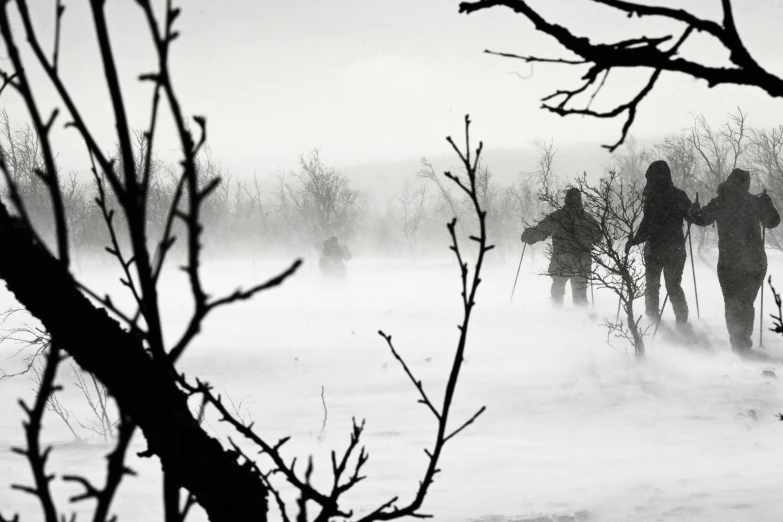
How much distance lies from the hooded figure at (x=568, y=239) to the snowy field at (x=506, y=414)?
2.47 feet

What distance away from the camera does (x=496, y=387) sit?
7547 millimetres

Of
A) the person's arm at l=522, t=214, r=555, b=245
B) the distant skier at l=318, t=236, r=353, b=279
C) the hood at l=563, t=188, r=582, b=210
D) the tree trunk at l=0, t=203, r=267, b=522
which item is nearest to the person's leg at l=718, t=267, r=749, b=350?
the hood at l=563, t=188, r=582, b=210

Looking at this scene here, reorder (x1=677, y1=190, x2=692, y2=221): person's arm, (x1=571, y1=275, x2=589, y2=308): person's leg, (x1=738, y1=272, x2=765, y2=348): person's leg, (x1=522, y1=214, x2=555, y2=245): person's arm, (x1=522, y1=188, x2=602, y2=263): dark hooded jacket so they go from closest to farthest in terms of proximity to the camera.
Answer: (x1=738, y1=272, x2=765, y2=348): person's leg → (x1=677, y1=190, x2=692, y2=221): person's arm → (x1=522, y1=188, x2=602, y2=263): dark hooded jacket → (x1=522, y1=214, x2=555, y2=245): person's arm → (x1=571, y1=275, x2=589, y2=308): person's leg

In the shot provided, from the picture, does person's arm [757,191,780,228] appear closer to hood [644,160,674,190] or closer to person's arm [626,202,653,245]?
hood [644,160,674,190]

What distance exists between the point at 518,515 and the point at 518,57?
356 cm

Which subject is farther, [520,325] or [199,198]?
[520,325]

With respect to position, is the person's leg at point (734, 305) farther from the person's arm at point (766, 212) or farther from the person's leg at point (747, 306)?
the person's arm at point (766, 212)

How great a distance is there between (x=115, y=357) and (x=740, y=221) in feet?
30.7

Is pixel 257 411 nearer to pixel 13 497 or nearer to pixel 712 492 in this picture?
pixel 13 497

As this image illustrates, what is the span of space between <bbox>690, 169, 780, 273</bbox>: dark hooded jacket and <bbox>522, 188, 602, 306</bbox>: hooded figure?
1661 mm

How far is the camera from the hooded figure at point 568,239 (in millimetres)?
10264

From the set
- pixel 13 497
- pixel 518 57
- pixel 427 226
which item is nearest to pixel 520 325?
pixel 13 497

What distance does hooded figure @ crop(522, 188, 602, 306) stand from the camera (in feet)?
33.7

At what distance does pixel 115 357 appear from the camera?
1.12 m
